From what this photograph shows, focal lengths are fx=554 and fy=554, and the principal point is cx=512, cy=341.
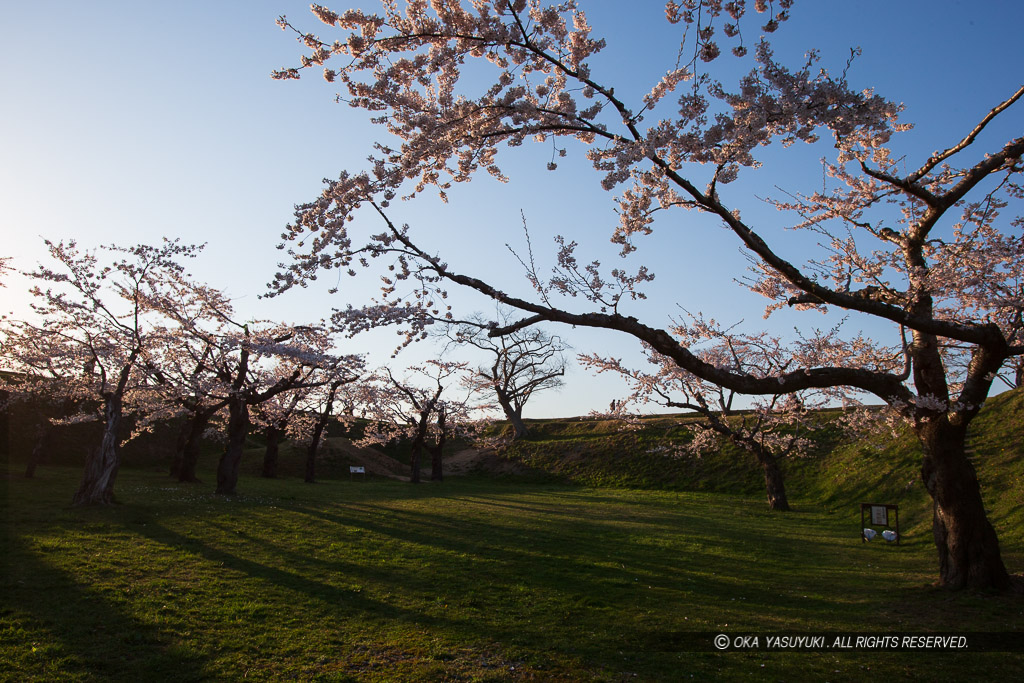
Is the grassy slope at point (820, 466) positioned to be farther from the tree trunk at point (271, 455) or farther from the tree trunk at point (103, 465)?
the tree trunk at point (103, 465)

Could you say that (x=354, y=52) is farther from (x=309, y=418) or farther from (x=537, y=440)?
(x=537, y=440)

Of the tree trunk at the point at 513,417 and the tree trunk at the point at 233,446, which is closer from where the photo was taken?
the tree trunk at the point at 233,446

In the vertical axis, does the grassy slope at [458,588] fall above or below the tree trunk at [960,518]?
below

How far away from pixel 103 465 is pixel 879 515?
23.3 m

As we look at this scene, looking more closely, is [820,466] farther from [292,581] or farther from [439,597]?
[292,581]

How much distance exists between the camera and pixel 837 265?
1034cm

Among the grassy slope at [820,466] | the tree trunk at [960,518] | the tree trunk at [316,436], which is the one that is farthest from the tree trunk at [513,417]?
the tree trunk at [960,518]

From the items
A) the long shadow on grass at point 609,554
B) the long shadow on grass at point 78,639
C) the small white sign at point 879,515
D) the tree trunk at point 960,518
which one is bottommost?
the long shadow on grass at point 609,554

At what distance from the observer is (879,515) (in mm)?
16688

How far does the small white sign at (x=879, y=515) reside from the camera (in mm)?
16594

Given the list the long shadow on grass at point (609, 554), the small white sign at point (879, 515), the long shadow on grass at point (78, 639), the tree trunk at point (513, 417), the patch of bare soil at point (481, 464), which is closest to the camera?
the long shadow on grass at point (78, 639)

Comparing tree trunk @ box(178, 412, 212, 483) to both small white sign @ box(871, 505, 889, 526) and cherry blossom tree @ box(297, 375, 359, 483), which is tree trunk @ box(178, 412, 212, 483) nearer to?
cherry blossom tree @ box(297, 375, 359, 483)

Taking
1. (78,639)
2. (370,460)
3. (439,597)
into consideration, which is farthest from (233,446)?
(370,460)

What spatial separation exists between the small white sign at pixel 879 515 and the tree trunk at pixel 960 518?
7.41 metres
